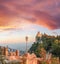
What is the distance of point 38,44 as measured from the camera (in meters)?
7.25

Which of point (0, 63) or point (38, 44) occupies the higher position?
point (38, 44)

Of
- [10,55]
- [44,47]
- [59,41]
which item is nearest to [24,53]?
[10,55]

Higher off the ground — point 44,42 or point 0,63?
point 44,42

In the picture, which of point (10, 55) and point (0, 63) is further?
point (10, 55)

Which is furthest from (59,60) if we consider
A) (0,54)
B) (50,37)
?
(0,54)

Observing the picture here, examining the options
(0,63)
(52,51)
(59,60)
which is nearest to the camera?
(0,63)

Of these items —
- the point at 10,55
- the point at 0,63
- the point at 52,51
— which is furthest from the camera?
the point at 52,51

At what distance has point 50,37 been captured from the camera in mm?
7293

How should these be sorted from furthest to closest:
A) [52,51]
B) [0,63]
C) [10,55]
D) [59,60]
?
[52,51] < [59,60] < [10,55] < [0,63]

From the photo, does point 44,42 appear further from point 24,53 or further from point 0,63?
point 0,63

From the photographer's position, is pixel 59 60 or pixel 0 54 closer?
pixel 0 54

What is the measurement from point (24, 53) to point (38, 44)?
1037mm

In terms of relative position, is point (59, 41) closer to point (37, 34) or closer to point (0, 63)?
point (37, 34)

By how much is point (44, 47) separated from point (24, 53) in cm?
93
